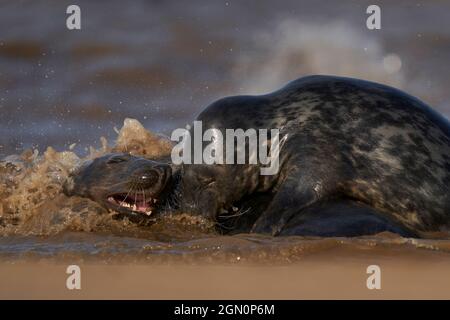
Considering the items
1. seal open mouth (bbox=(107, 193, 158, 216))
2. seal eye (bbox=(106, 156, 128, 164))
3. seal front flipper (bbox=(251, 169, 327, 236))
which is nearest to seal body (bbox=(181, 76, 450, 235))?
seal front flipper (bbox=(251, 169, 327, 236))

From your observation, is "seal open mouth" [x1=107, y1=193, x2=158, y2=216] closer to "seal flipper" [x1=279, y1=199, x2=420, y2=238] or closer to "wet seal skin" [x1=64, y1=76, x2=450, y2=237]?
"wet seal skin" [x1=64, y1=76, x2=450, y2=237]

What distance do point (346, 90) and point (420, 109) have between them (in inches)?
18.2

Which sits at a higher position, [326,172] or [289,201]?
[326,172]

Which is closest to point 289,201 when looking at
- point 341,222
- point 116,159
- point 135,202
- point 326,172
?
point 326,172

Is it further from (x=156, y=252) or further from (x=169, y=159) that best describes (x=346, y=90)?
(x=156, y=252)

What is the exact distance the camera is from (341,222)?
14.8 feet

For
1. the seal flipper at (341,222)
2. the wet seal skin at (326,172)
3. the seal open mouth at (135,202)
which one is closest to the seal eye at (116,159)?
the wet seal skin at (326,172)

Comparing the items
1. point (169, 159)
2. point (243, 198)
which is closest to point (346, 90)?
point (243, 198)

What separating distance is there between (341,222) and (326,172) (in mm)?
448

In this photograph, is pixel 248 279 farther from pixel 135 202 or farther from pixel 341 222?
pixel 135 202

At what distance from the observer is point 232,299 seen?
3.22 metres

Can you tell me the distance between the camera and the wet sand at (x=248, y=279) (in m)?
3.28

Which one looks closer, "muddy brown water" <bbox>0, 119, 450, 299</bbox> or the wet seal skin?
"muddy brown water" <bbox>0, 119, 450, 299</bbox>

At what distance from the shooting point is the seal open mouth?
5.40 meters
